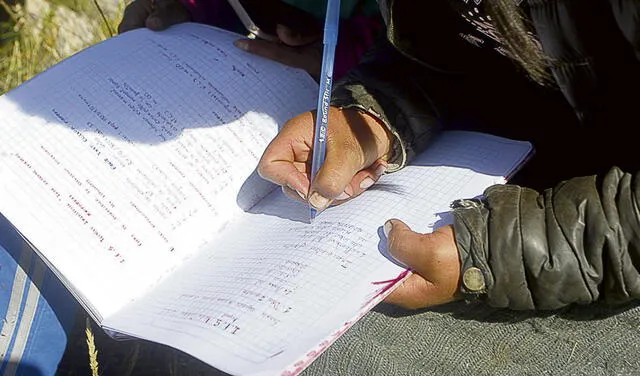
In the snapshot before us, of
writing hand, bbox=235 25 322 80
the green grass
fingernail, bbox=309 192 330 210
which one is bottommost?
the green grass

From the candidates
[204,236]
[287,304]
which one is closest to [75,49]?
[204,236]

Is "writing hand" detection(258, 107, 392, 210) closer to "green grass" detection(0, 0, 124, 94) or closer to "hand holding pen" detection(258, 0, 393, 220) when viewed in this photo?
"hand holding pen" detection(258, 0, 393, 220)

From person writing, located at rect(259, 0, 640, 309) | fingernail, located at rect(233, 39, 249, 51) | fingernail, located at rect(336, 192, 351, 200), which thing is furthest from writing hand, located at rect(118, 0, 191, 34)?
fingernail, located at rect(336, 192, 351, 200)

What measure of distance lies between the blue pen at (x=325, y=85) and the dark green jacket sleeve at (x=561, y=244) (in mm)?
179

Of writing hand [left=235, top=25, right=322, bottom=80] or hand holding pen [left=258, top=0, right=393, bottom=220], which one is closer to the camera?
hand holding pen [left=258, top=0, right=393, bottom=220]

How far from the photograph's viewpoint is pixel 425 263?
0.93 m

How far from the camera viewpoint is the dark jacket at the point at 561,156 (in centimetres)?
90

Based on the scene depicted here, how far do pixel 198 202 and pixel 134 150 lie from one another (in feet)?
0.34

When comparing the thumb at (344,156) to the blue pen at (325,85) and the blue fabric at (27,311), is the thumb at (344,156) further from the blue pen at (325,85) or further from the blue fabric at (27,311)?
the blue fabric at (27,311)

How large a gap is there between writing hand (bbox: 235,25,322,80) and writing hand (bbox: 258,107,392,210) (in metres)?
0.18

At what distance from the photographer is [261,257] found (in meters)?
0.96

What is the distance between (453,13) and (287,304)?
1.43 ft

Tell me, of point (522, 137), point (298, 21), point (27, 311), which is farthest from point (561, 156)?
point (27, 311)

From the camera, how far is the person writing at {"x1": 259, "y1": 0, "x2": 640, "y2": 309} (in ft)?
2.97
